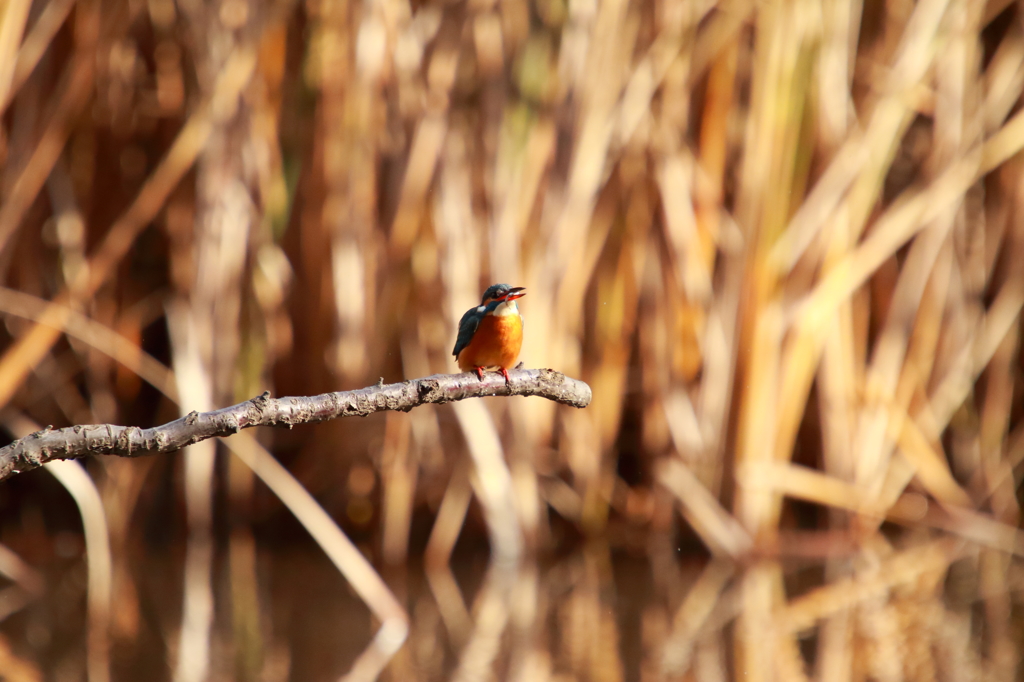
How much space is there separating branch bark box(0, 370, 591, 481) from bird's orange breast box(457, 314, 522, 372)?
21 centimetres

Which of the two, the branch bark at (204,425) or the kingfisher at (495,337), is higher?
the kingfisher at (495,337)

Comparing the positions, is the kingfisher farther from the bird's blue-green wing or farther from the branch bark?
the branch bark

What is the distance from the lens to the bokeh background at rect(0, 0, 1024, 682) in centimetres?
159

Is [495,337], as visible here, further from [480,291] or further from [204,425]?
[480,291]

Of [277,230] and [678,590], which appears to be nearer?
[678,590]

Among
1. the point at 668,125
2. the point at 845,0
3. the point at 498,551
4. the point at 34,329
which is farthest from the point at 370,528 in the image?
the point at 845,0

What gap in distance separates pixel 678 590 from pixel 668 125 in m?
0.86

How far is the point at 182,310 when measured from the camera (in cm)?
170

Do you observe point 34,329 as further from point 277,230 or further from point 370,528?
point 370,528

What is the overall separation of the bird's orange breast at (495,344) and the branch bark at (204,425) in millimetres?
206

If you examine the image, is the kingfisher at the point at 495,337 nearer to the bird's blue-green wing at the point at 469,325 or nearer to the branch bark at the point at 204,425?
the bird's blue-green wing at the point at 469,325

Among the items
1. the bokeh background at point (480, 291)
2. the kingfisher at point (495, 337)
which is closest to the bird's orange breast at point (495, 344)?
the kingfisher at point (495, 337)

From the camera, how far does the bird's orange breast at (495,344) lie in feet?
2.42

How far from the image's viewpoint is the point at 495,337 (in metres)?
0.74
